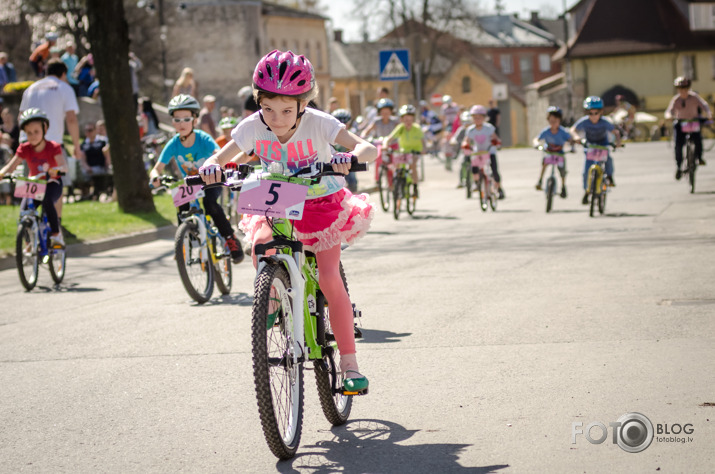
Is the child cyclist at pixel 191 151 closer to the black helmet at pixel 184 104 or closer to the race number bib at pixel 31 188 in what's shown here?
the black helmet at pixel 184 104

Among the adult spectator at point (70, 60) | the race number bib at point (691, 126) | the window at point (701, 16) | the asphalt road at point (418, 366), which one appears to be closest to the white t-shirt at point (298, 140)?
the asphalt road at point (418, 366)

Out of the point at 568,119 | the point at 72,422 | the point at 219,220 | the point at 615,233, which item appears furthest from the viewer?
the point at 568,119

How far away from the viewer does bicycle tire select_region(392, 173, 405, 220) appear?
64.7ft

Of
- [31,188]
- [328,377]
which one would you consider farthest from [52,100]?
[328,377]

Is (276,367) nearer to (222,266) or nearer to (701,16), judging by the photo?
(222,266)

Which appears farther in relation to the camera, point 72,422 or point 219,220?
point 219,220

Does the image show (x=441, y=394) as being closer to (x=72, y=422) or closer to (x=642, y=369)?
(x=642, y=369)

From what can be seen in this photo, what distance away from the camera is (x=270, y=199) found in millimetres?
5219

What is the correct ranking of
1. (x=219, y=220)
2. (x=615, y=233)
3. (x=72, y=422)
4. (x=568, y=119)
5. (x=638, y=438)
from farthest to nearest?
(x=568, y=119) → (x=615, y=233) → (x=219, y=220) → (x=72, y=422) → (x=638, y=438)

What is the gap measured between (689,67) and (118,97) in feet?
227

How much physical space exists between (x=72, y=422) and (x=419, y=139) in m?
15.5

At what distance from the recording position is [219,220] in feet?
36.2

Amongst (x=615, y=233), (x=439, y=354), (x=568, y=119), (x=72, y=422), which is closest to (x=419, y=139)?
(x=615, y=233)

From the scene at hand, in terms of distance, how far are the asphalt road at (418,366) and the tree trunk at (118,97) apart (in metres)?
6.28
